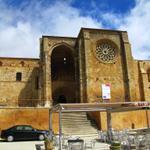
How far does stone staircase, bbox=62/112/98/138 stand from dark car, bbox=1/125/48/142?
3443 mm

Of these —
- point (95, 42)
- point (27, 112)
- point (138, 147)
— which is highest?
point (95, 42)

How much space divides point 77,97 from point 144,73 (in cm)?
1022

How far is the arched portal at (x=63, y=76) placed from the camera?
105 ft

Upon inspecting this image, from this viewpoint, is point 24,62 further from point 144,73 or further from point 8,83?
point 144,73

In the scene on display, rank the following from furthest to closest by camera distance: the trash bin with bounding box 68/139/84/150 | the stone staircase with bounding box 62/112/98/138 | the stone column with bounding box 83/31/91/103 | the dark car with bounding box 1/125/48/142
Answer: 1. the stone column with bounding box 83/31/91/103
2. the stone staircase with bounding box 62/112/98/138
3. the dark car with bounding box 1/125/48/142
4. the trash bin with bounding box 68/139/84/150

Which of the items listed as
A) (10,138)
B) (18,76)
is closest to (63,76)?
(18,76)

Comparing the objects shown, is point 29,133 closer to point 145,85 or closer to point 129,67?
point 129,67

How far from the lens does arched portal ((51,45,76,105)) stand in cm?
3212

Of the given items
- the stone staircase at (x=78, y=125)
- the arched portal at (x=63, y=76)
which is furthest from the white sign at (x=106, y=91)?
the arched portal at (x=63, y=76)

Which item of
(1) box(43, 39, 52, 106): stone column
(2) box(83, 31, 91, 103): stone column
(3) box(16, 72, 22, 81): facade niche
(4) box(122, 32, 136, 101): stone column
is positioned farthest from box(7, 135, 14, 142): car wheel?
(4) box(122, 32, 136, 101): stone column

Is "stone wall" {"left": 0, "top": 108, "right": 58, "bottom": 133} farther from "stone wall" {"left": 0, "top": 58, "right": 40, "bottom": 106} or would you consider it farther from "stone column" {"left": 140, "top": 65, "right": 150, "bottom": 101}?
"stone column" {"left": 140, "top": 65, "right": 150, "bottom": 101}

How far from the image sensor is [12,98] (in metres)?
31.1

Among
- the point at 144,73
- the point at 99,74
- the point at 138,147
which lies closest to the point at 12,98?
the point at 99,74

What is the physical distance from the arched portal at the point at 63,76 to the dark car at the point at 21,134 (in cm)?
1275
